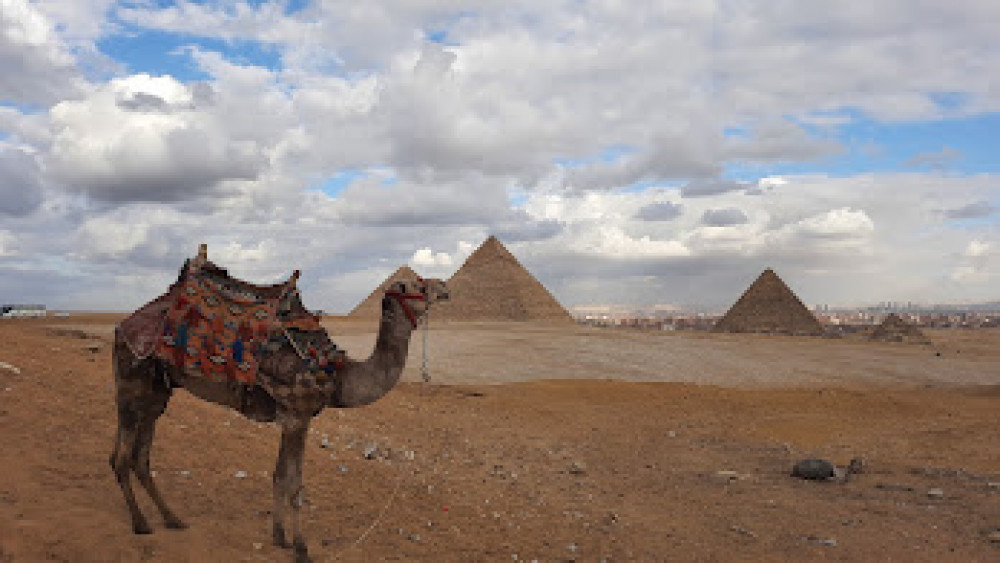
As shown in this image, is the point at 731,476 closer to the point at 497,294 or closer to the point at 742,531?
the point at 742,531

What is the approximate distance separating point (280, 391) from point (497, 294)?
235 feet

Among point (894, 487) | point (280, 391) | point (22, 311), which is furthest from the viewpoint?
point (22, 311)

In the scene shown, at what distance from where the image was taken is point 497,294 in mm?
77500

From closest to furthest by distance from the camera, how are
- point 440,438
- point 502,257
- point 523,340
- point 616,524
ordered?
point 616,524 → point 440,438 → point 523,340 → point 502,257

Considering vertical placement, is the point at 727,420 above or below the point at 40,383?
below

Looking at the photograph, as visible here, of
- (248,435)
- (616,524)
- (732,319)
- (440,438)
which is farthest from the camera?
(732,319)

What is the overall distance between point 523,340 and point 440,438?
2538cm

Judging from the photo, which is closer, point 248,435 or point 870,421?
point 248,435

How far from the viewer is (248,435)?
1077cm

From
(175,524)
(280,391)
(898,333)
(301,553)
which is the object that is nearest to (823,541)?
(301,553)

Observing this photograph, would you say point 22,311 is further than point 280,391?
Yes

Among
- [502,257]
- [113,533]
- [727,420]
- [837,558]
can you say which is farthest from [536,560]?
[502,257]

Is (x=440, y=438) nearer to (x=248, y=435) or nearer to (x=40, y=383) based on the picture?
(x=248, y=435)

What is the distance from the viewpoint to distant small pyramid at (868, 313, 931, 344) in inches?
2625
